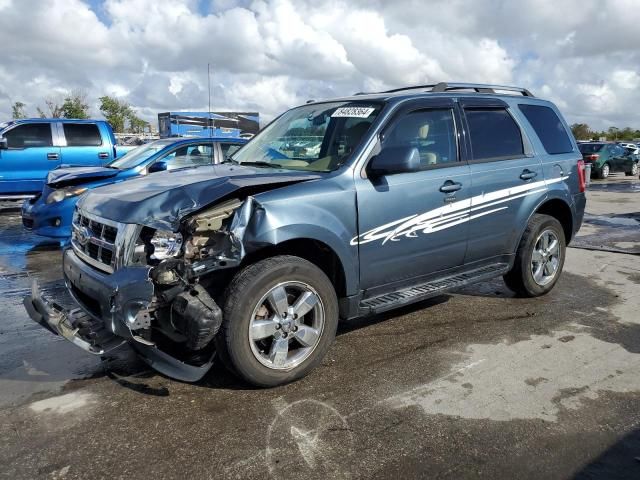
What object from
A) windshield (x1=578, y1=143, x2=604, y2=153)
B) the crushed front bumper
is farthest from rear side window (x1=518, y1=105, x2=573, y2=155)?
windshield (x1=578, y1=143, x2=604, y2=153)

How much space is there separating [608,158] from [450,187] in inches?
987

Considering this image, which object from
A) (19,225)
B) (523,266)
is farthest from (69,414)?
(19,225)

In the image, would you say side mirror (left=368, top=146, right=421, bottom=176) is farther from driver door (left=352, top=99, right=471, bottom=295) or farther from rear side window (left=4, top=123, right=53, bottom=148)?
rear side window (left=4, top=123, right=53, bottom=148)

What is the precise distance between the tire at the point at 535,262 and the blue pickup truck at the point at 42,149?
363 inches

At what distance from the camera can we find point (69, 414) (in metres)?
3.37

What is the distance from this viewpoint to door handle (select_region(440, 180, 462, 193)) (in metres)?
4.49

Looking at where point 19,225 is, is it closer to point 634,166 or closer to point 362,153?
point 362,153

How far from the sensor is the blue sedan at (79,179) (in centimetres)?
781

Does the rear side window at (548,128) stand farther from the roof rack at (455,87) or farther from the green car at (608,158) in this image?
the green car at (608,158)

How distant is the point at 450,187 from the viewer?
14.9ft

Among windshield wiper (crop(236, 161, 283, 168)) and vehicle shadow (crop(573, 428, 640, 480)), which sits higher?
windshield wiper (crop(236, 161, 283, 168))

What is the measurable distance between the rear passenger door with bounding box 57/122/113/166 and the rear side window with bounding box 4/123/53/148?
30cm

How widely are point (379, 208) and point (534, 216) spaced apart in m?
2.22

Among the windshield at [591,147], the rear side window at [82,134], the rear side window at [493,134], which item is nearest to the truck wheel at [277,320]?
the rear side window at [493,134]
